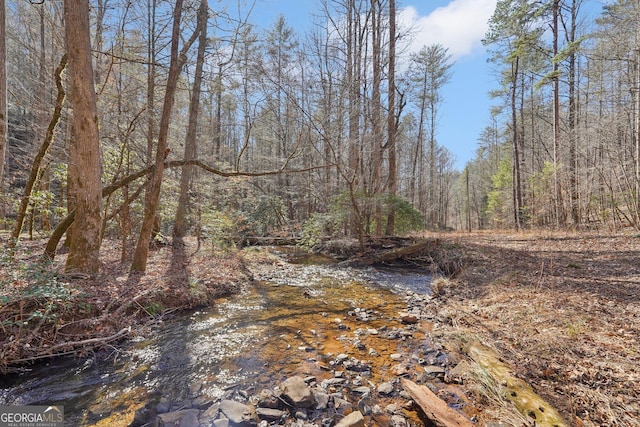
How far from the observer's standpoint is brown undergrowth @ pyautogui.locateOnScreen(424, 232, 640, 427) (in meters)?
2.50

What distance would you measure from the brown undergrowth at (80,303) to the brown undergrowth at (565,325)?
467 cm

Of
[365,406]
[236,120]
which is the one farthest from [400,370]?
[236,120]

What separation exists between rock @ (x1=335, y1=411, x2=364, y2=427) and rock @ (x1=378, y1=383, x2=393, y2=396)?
0.53 m

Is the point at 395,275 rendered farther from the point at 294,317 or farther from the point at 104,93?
the point at 104,93

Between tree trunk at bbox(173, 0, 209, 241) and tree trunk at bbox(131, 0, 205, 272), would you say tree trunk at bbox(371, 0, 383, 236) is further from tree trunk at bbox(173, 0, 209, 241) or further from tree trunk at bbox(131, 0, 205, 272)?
tree trunk at bbox(131, 0, 205, 272)

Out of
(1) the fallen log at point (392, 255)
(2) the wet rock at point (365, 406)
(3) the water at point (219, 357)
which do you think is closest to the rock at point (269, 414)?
(3) the water at point (219, 357)

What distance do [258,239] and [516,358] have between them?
1169 cm

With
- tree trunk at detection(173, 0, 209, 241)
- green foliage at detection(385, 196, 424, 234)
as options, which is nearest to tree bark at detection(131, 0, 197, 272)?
tree trunk at detection(173, 0, 209, 241)

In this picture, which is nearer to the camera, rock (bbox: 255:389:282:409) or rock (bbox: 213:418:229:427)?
rock (bbox: 213:418:229:427)

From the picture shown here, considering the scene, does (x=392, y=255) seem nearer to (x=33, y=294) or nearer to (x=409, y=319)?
(x=409, y=319)

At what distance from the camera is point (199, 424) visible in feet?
8.30

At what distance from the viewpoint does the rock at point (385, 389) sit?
297 centimetres

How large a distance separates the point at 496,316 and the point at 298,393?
3.40 meters

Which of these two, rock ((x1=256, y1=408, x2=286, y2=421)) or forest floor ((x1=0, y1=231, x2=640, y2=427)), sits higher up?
forest floor ((x1=0, y1=231, x2=640, y2=427))
